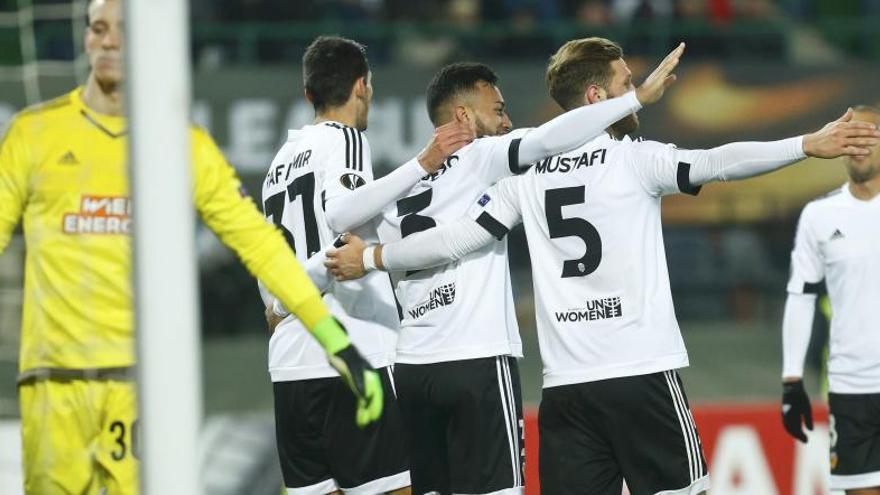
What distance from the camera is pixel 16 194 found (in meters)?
4.54

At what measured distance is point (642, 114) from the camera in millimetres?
13594

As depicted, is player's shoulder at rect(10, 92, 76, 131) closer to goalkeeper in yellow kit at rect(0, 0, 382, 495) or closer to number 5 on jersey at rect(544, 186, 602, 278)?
goalkeeper in yellow kit at rect(0, 0, 382, 495)

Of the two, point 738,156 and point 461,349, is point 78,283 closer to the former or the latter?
point 461,349

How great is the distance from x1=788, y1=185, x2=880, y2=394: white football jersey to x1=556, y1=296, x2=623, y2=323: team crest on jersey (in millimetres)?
1829

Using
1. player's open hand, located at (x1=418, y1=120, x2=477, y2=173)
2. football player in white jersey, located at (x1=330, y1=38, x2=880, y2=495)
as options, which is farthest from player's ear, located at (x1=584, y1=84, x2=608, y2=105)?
player's open hand, located at (x1=418, y1=120, x2=477, y2=173)

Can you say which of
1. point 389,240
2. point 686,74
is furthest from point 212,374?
point 389,240

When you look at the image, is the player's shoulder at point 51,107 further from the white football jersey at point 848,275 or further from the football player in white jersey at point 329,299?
the white football jersey at point 848,275

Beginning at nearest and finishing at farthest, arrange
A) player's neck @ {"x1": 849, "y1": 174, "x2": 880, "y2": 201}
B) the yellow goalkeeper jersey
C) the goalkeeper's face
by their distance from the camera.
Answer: the goalkeeper's face
the yellow goalkeeper jersey
player's neck @ {"x1": 849, "y1": 174, "x2": 880, "y2": 201}

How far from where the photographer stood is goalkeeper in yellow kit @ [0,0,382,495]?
182 inches

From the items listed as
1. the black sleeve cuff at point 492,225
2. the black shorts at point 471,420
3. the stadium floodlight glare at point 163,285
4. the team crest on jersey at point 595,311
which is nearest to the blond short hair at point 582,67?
the black sleeve cuff at point 492,225

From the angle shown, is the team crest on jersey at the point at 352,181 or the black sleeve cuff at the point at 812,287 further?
the black sleeve cuff at the point at 812,287

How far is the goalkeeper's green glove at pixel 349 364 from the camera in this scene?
4.02 m

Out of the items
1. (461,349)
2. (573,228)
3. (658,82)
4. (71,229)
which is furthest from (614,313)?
(71,229)

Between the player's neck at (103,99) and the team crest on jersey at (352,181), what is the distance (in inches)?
34.4
